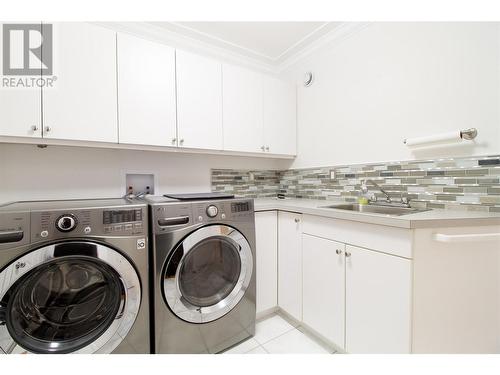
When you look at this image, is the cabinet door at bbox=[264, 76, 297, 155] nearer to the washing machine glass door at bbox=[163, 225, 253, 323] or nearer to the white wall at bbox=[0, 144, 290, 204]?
the white wall at bbox=[0, 144, 290, 204]

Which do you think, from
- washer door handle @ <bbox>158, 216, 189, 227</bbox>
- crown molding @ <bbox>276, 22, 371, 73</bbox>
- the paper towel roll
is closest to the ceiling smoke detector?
crown molding @ <bbox>276, 22, 371, 73</bbox>

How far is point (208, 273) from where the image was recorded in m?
1.32

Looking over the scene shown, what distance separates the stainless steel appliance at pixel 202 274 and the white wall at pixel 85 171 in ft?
2.19

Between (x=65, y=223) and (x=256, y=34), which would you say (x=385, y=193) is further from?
(x=65, y=223)

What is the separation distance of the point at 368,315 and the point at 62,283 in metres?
1.51

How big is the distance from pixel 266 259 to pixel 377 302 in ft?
2.46

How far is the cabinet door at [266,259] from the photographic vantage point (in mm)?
1603

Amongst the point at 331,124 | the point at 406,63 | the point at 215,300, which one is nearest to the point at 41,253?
the point at 215,300

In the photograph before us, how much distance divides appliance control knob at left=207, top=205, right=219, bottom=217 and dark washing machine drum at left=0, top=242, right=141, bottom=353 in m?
0.46

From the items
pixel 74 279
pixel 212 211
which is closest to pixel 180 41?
pixel 212 211

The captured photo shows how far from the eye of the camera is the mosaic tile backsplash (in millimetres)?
1176

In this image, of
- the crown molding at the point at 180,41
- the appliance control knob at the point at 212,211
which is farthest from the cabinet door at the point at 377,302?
the crown molding at the point at 180,41

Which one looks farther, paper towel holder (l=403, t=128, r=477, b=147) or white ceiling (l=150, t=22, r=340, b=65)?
white ceiling (l=150, t=22, r=340, b=65)

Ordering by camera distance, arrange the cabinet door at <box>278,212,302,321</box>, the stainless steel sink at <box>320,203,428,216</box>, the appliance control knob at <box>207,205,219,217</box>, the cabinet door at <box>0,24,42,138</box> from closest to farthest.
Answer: the cabinet door at <box>0,24,42,138</box> < the appliance control knob at <box>207,205,219,217</box> < the stainless steel sink at <box>320,203,428,216</box> < the cabinet door at <box>278,212,302,321</box>
